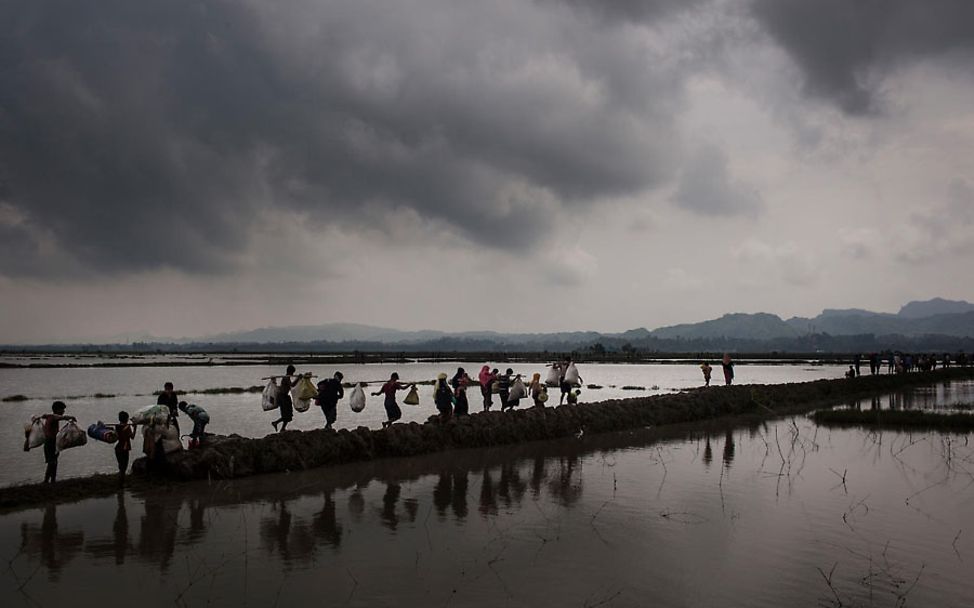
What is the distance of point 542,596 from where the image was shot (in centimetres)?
785

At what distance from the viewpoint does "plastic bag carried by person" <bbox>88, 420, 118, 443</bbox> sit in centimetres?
1373

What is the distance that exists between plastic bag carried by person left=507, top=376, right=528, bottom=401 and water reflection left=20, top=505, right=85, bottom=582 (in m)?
14.6

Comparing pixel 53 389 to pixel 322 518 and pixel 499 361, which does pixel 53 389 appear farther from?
pixel 499 361

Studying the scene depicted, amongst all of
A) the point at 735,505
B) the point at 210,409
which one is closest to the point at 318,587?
the point at 735,505

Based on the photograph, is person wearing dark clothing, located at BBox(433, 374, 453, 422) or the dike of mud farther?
person wearing dark clothing, located at BBox(433, 374, 453, 422)

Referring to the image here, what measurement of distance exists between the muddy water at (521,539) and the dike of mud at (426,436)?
641mm

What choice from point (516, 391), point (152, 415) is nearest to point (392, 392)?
point (516, 391)

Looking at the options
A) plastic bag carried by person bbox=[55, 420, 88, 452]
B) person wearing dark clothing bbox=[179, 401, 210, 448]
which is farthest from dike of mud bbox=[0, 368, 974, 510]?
plastic bag carried by person bbox=[55, 420, 88, 452]

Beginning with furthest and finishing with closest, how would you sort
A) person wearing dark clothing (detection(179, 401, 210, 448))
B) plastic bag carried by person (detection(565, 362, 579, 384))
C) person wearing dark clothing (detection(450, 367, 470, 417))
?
plastic bag carried by person (detection(565, 362, 579, 384))
person wearing dark clothing (detection(450, 367, 470, 417))
person wearing dark clothing (detection(179, 401, 210, 448))

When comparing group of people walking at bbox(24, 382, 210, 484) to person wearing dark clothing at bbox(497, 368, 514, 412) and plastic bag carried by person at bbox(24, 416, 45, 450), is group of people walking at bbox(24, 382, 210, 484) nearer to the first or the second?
plastic bag carried by person at bbox(24, 416, 45, 450)

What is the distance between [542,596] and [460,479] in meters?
7.38

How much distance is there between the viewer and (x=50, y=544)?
977 cm

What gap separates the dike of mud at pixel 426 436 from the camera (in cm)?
1414

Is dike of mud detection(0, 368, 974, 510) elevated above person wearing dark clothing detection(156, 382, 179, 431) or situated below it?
below
